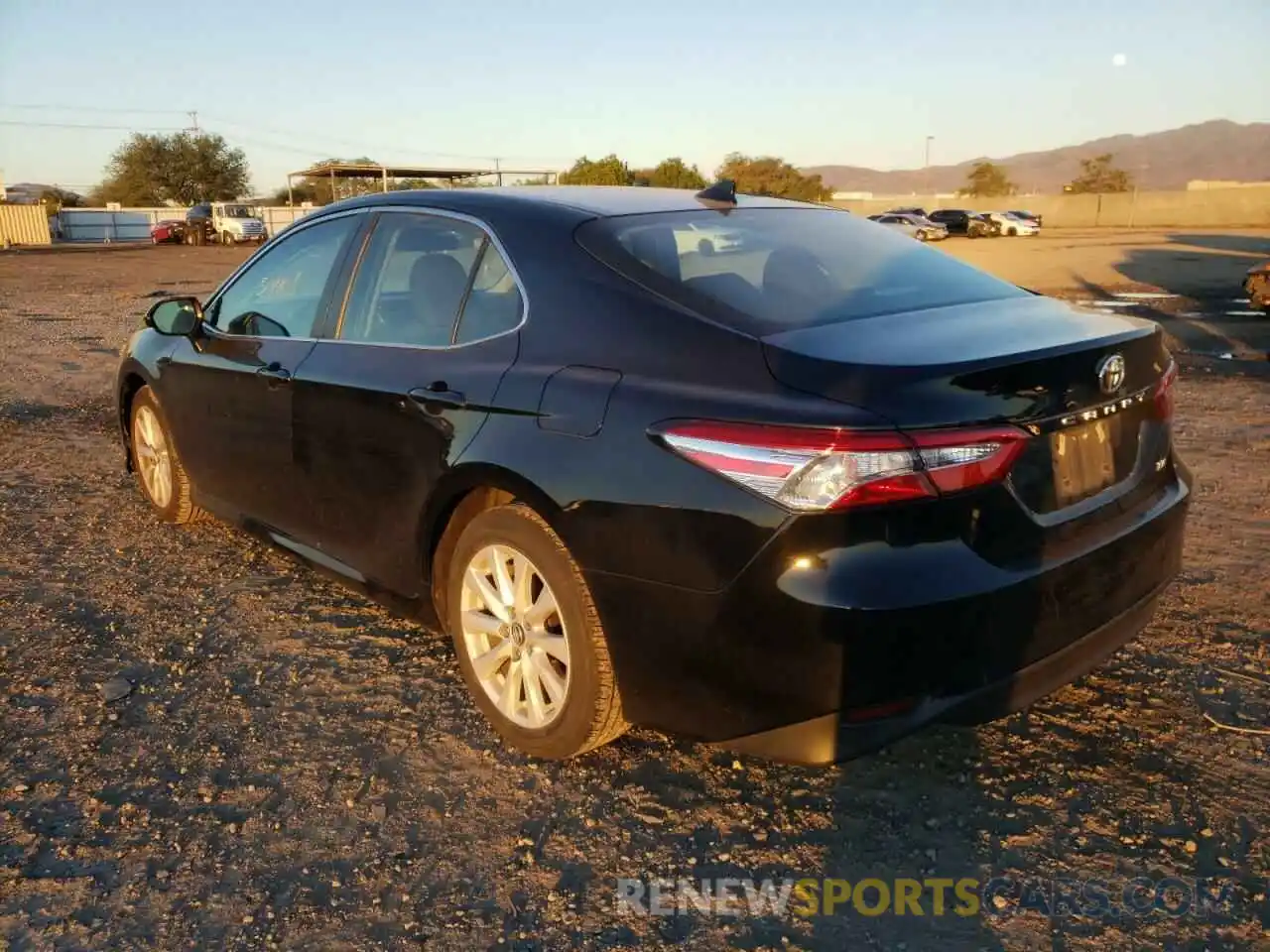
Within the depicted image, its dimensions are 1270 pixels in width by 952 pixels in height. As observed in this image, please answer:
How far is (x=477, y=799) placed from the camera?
279 centimetres

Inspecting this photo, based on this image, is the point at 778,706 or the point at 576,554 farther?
the point at 576,554

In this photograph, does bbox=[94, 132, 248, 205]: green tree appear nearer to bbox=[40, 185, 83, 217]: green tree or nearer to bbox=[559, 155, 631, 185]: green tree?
bbox=[40, 185, 83, 217]: green tree

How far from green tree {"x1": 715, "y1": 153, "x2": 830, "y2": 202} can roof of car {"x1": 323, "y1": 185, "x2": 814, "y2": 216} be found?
74.3m

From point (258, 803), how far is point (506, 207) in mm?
1912

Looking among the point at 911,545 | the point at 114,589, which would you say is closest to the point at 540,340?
the point at 911,545

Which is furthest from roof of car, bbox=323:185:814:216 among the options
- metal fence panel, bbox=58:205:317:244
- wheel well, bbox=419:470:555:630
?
metal fence panel, bbox=58:205:317:244

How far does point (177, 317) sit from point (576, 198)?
86.1 inches

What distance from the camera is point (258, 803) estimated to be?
2.78 metres

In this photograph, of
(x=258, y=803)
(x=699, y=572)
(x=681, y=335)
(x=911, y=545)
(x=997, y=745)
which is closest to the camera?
(x=911, y=545)

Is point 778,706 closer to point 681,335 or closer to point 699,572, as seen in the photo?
point 699,572

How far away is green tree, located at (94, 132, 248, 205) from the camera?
269ft

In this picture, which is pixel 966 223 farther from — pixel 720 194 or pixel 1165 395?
pixel 1165 395

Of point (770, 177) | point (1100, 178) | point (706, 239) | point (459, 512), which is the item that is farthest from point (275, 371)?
point (1100, 178)

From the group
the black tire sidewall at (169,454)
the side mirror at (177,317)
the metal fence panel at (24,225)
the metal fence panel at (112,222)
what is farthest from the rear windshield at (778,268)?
the metal fence panel at (112,222)
